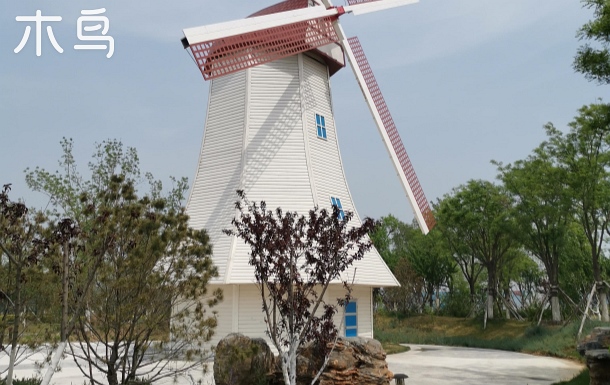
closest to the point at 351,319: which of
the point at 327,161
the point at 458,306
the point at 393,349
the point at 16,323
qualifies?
the point at 393,349

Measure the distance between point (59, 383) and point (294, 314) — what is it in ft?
19.7

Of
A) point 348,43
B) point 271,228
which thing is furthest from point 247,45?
point 271,228

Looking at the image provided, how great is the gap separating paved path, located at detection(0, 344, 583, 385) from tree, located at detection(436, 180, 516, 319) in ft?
27.3

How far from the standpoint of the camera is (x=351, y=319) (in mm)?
16500

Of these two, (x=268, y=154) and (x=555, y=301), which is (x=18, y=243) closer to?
(x=268, y=154)

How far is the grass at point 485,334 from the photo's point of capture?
18208 mm

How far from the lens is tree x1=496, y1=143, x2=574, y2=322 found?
66.1ft

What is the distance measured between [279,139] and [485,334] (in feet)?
49.4

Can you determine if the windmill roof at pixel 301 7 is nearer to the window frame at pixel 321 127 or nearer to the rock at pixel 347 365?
the window frame at pixel 321 127

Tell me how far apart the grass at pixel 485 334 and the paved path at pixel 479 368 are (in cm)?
101

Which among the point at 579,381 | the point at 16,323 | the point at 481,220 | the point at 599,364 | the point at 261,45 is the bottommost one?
the point at 579,381

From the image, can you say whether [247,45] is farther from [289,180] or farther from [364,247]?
[364,247]

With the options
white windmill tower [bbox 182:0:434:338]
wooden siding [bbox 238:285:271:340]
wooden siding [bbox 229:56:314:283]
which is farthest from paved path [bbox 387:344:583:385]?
wooden siding [bbox 229:56:314:283]

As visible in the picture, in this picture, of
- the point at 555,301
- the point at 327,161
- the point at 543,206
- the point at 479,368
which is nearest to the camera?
the point at 479,368
